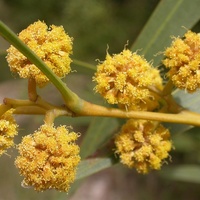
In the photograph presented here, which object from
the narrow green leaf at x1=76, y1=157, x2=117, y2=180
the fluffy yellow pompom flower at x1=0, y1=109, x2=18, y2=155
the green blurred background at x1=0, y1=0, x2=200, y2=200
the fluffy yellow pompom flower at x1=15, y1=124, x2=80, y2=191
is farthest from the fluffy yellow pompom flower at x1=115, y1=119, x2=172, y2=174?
the green blurred background at x1=0, y1=0, x2=200, y2=200

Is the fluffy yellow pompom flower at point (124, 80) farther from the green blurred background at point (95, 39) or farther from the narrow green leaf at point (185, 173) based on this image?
the green blurred background at point (95, 39)

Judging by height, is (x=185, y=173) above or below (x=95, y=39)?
below

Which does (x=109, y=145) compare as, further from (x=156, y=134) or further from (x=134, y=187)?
(x=134, y=187)

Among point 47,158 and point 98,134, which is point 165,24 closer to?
point 98,134

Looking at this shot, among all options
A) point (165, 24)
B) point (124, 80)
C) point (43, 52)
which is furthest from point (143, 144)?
point (165, 24)

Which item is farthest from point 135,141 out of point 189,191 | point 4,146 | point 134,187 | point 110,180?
point 110,180

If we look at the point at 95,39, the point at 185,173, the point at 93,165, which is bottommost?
the point at 93,165
